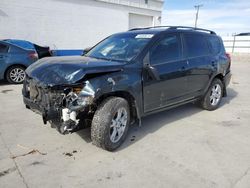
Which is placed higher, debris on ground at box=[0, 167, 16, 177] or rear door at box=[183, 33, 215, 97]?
rear door at box=[183, 33, 215, 97]

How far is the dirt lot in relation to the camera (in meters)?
2.99

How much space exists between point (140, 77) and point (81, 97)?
107 cm

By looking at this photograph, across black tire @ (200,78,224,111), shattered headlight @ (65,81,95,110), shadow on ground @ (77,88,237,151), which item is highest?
shattered headlight @ (65,81,95,110)

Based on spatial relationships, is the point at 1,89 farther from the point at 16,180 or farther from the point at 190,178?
the point at 190,178

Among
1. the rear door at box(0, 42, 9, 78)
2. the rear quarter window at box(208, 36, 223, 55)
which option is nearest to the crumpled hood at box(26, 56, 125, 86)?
the rear quarter window at box(208, 36, 223, 55)

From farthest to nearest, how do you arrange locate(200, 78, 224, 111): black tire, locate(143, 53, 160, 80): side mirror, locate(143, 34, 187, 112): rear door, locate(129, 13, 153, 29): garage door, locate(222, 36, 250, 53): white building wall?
1. locate(222, 36, 250, 53): white building wall
2. locate(129, 13, 153, 29): garage door
3. locate(200, 78, 224, 111): black tire
4. locate(143, 34, 187, 112): rear door
5. locate(143, 53, 160, 80): side mirror

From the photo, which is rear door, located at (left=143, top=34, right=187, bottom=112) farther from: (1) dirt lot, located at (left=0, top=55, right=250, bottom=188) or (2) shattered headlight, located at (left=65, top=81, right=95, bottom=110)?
(2) shattered headlight, located at (left=65, top=81, right=95, bottom=110)

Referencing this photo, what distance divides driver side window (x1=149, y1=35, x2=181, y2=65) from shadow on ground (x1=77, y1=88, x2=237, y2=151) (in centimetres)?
125

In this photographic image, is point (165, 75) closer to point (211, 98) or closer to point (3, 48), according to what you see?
point (211, 98)

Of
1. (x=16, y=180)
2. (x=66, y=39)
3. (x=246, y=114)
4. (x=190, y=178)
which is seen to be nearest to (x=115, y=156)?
(x=190, y=178)

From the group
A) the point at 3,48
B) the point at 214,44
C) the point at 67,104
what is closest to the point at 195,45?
the point at 214,44

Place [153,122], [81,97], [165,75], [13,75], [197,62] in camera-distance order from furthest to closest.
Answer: [13,75]
[197,62]
[153,122]
[165,75]
[81,97]

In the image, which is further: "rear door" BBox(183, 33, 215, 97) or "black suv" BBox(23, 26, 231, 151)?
"rear door" BBox(183, 33, 215, 97)

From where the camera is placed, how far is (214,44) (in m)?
5.87
